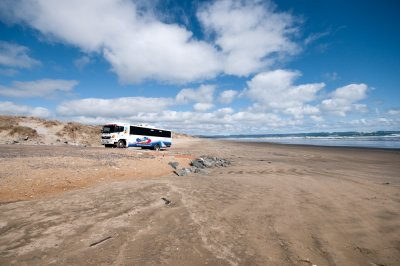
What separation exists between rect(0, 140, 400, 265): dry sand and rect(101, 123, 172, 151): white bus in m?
19.0

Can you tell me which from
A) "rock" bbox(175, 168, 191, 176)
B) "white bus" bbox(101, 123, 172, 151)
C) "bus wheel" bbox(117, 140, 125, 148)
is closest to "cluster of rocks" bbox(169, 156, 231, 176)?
"rock" bbox(175, 168, 191, 176)

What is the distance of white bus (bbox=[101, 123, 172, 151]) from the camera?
29.4m

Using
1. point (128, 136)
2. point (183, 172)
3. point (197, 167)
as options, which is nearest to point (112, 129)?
point (128, 136)

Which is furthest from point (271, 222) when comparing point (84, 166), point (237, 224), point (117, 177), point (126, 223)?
point (84, 166)

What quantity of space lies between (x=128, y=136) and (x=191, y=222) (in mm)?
25384

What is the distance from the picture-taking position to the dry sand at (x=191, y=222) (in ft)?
14.1

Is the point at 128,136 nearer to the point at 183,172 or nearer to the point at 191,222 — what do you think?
the point at 183,172

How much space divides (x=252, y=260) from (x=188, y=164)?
12983 mm

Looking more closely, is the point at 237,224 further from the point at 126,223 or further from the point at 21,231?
the point at 21,231

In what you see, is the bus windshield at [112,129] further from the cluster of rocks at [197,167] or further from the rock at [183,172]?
the rock at [183,172]

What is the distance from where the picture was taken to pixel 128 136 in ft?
97.5

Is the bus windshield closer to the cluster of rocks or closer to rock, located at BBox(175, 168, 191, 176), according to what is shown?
the cluster of rocks

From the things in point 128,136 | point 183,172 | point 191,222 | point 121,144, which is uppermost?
point 128,136

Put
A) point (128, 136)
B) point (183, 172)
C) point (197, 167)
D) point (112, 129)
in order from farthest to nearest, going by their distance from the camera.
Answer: point (128, 136) < point (112, 129) < point (197, 167) < point (183, 172)
